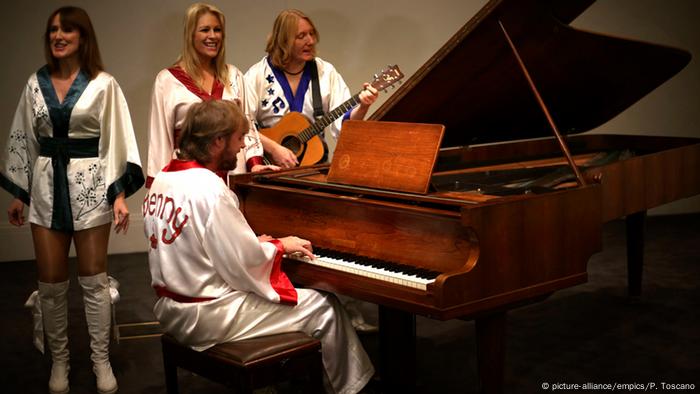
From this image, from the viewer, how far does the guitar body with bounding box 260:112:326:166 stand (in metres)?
4.39

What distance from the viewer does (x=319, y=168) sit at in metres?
3.68

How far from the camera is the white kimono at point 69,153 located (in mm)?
3602

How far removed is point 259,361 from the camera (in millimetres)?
2709

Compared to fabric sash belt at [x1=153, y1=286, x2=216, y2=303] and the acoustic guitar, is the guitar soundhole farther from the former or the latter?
fabric sash belt at [x1=153, y1=286, x2=216, y2=303]

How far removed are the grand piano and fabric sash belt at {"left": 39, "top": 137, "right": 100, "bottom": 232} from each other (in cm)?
71

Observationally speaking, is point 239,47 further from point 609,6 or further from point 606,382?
point 606,382

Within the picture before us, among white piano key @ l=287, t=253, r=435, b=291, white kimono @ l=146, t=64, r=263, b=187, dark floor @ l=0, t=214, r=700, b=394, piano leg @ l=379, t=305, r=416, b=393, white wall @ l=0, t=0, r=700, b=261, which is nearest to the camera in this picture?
white piano key @ l=287, t=253, r=435, b=291

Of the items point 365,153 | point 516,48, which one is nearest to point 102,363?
point 365,153

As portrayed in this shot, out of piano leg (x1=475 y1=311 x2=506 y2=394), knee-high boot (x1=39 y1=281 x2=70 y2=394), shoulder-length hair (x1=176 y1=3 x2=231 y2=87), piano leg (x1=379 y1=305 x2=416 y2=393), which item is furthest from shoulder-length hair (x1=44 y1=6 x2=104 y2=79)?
piano leg (x1=475 y1=311 x2=506 y2=394)

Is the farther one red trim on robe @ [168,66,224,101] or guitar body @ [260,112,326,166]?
guitar body @ [260,112,326,166]

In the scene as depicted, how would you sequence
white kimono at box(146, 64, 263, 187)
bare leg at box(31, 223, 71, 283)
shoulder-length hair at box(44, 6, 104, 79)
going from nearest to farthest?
shoulder-length hair at box(44, 6, 104, 79), bare leg at box(31, 223, 71, 283), white kimono at box(146, 64, 263, 187)

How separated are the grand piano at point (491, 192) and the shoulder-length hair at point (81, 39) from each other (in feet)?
2.71

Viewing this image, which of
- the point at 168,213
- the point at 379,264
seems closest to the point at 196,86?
the point at 168,213

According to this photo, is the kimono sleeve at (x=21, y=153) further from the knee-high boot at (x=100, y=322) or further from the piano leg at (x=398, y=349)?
the piano leg at (x=398, y=349)
